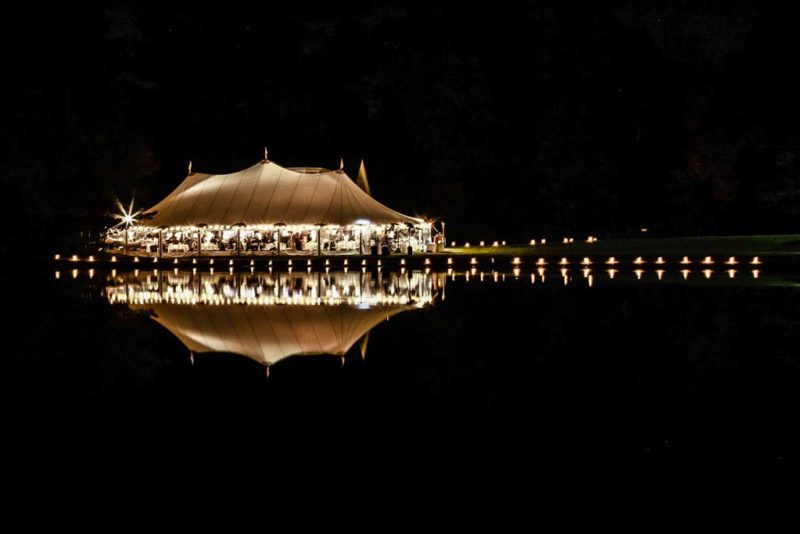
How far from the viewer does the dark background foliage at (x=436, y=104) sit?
36969 mm

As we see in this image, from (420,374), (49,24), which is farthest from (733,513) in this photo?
(49,24)

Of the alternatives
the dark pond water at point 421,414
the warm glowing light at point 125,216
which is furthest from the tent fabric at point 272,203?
the dark pond water at point 421,414

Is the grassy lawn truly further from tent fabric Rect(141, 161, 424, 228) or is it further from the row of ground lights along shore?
tent fabric Rect(141, 161, 424, 228)

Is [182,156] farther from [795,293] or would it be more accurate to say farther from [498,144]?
[795,293]

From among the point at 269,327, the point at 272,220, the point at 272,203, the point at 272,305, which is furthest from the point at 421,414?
the point at 272,203

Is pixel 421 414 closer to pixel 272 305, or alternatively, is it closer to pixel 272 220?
pixel 272 305

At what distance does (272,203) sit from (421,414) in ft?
85.5

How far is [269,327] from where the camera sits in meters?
11.0

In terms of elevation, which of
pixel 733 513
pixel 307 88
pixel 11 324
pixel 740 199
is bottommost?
pixel 733 513

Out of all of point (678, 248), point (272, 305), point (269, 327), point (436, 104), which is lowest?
point (269, 327)

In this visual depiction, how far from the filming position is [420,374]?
7.61 meters

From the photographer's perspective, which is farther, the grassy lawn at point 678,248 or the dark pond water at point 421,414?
the grassy lawn at point 678,248

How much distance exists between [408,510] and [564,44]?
3941cm

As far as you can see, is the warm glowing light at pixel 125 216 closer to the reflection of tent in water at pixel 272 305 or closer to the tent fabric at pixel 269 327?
the reflection of tent in water at pixel 272 305
